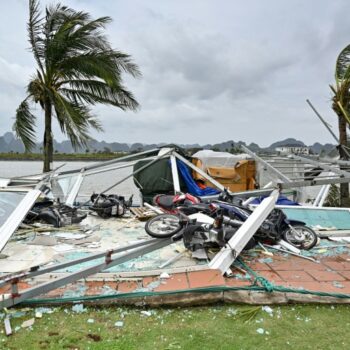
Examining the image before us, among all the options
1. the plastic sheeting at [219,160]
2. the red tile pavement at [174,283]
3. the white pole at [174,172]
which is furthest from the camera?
the plastic sheeting at [219,160]

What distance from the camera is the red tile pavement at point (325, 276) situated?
3.56 metres

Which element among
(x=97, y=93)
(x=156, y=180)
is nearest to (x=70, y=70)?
(x=97, y=93)

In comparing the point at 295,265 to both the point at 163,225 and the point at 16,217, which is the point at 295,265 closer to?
the point at 163,225

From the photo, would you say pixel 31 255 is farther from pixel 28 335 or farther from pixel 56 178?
pixel 56 178

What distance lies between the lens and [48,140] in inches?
368

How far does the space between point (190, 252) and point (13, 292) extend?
7.86 ft

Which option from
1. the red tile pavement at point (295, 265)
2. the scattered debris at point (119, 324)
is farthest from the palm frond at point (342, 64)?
the scattered debris at point (119, 324)

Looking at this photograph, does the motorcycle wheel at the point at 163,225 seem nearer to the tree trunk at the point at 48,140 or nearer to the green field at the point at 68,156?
the green field at the point at 68,156

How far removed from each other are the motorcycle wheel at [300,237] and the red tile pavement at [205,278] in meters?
2.01

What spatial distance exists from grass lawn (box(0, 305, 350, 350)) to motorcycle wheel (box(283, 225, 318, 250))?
1.96m

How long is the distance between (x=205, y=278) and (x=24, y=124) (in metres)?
8.34

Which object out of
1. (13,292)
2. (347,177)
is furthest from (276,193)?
(13,292)

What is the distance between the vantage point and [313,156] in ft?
26.1

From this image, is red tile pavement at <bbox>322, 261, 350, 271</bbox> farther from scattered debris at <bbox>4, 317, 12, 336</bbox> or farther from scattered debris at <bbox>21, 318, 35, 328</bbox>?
scattered debris at <bbox>4, 317, 12, 336</bbox>
